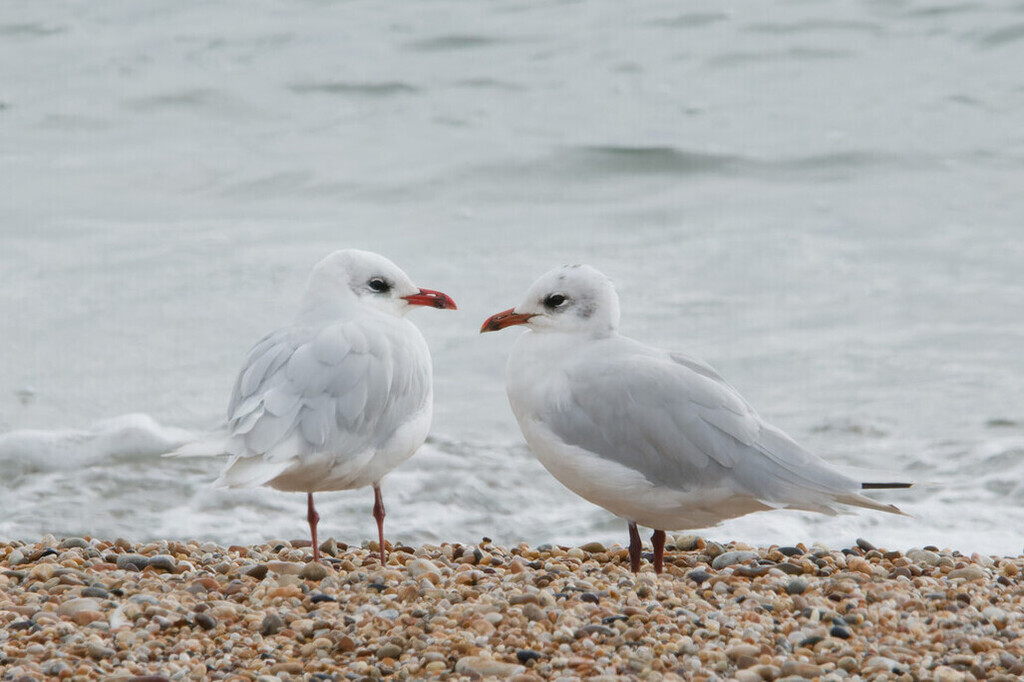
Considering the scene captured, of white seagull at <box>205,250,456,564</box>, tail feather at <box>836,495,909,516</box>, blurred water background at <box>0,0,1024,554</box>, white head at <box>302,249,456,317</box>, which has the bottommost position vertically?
blurred water background at <box>0,0,1024,554</box>

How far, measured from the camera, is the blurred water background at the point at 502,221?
28.1 feet

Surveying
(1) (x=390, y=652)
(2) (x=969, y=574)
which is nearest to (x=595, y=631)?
(1) (x=390, y=652)

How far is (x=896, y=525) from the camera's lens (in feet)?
26.1

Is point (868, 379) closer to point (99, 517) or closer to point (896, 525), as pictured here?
point (896, 525)

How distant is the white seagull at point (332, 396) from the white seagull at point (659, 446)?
0.51m

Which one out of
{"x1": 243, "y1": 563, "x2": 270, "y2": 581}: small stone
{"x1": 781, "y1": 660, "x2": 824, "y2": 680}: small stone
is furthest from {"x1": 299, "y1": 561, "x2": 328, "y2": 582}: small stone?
{"x1": 781, "y1": 660, "x2": 824, "y2": 680}: small stone

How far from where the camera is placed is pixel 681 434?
5477 millimetres

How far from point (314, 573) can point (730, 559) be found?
170cm

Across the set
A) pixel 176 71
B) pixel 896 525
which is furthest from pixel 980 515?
pixel 176 71

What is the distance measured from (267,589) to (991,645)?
250 cm

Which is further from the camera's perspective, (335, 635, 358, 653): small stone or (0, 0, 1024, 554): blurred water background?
(0, 0, 1024, 554): blurred water background

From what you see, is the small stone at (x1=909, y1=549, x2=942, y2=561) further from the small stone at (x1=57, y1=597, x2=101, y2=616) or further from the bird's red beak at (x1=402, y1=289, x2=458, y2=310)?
the small stone at (x1=57, y1=597, x2=101, y2=616)

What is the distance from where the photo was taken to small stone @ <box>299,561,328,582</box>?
17.9 ft

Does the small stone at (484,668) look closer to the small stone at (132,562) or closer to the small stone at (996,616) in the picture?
the small stone at (996,616)
